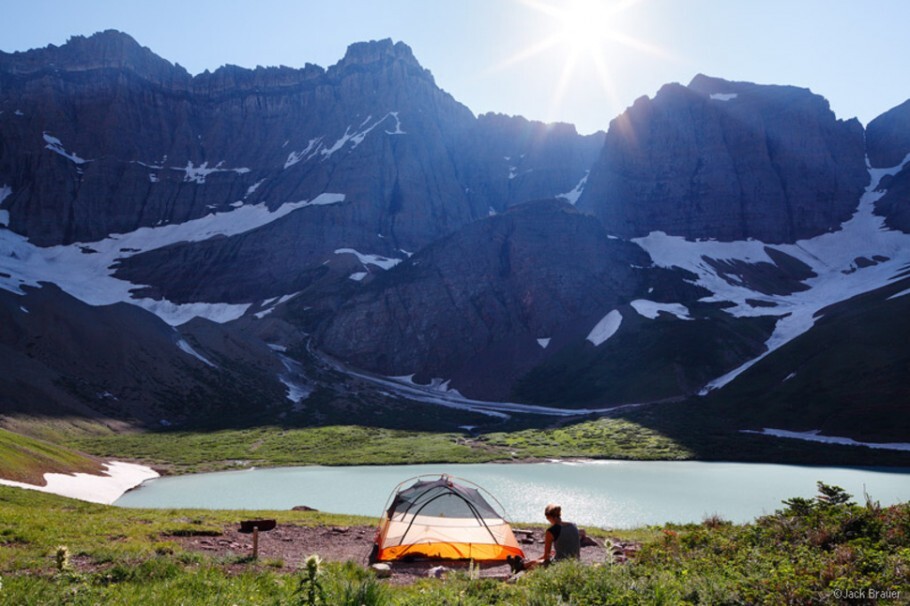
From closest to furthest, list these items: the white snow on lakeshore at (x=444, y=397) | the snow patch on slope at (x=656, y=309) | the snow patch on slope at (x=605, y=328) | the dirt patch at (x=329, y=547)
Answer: the dirt patch at (x=329, y=547)
the white snow on lakeshore at (x=444, y=397)
the snow patch on slope at (x=605, y=328)
the snow patch on slope at (x=656, y=309)

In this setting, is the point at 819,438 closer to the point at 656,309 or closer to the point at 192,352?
the point at 656,309

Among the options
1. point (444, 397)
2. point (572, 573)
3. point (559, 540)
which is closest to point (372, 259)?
point (444, 397)

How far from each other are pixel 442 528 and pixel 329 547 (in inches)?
155

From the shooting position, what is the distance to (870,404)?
264 feet

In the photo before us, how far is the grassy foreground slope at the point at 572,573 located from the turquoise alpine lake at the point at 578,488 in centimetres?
1852

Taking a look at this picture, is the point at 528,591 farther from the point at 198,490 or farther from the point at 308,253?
the point at 308,253

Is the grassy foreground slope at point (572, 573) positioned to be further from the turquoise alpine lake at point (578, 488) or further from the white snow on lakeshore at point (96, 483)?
the white snow on lakeshore at point (96, 483)

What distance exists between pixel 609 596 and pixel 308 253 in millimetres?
194343

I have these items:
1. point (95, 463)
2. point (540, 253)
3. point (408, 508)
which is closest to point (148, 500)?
point (95, 463)

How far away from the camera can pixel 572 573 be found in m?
10.4

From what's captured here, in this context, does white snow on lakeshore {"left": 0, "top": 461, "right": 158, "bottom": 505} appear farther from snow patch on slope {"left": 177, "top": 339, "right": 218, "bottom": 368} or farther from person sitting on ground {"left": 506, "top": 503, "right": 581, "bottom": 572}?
snow patch on slope {"left": 177, "top": 339, "right": 218, "bottom": 368}

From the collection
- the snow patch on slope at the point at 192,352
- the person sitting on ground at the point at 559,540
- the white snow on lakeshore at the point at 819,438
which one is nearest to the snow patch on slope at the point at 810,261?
the white snow on lakeshore at the point at 819,438

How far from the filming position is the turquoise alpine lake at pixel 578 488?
37.8 m

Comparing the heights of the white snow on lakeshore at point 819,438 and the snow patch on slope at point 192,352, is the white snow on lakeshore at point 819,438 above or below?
below
